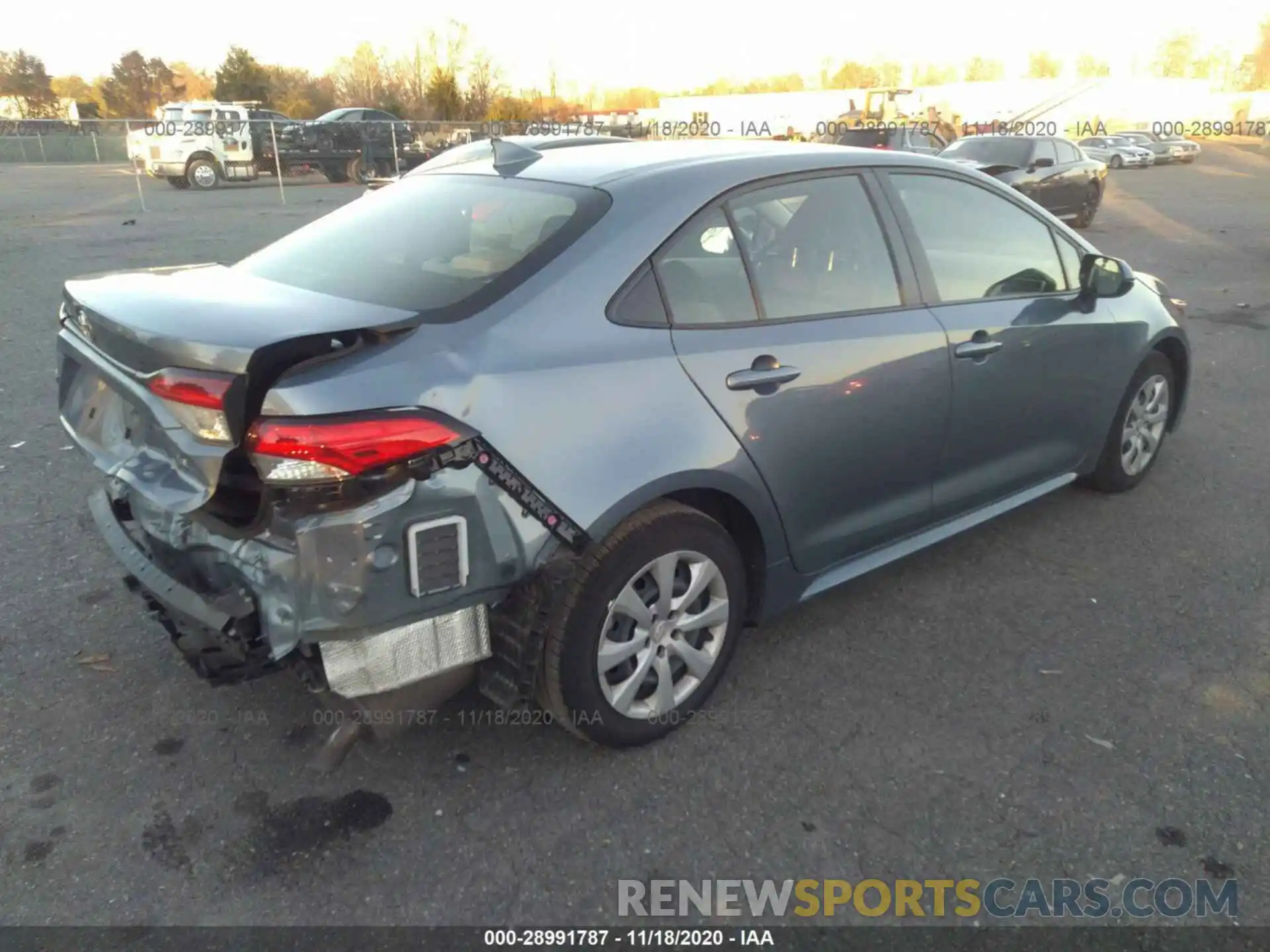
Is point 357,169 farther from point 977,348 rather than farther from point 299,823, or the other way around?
point 299,823

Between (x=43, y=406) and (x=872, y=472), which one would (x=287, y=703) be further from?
(x=43, y=406)

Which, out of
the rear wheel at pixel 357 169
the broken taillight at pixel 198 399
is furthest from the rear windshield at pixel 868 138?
the broken taillight at pixel 198 399

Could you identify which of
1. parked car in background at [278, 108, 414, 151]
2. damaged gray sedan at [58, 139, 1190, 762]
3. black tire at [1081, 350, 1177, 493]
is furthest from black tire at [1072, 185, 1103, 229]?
parked car in background at [278, 108, 414, 151]

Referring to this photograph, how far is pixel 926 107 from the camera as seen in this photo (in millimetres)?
44031

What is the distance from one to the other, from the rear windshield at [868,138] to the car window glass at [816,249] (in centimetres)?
1776

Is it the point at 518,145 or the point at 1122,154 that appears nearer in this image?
the point at 518,145

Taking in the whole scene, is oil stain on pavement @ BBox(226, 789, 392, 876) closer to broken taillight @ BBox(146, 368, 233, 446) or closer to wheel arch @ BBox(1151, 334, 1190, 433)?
broken taillight @ BBox(146, 368, 233, 446)

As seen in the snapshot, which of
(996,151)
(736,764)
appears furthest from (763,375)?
(996,151)

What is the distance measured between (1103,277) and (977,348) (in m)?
0.96

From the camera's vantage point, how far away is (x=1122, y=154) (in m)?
38.3

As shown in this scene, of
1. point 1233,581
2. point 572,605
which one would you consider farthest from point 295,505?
point 1233,581

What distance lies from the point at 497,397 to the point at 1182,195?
28.3 m

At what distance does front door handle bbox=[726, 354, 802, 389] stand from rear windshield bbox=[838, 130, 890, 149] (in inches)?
725

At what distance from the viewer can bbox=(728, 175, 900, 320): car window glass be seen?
9.97ft
